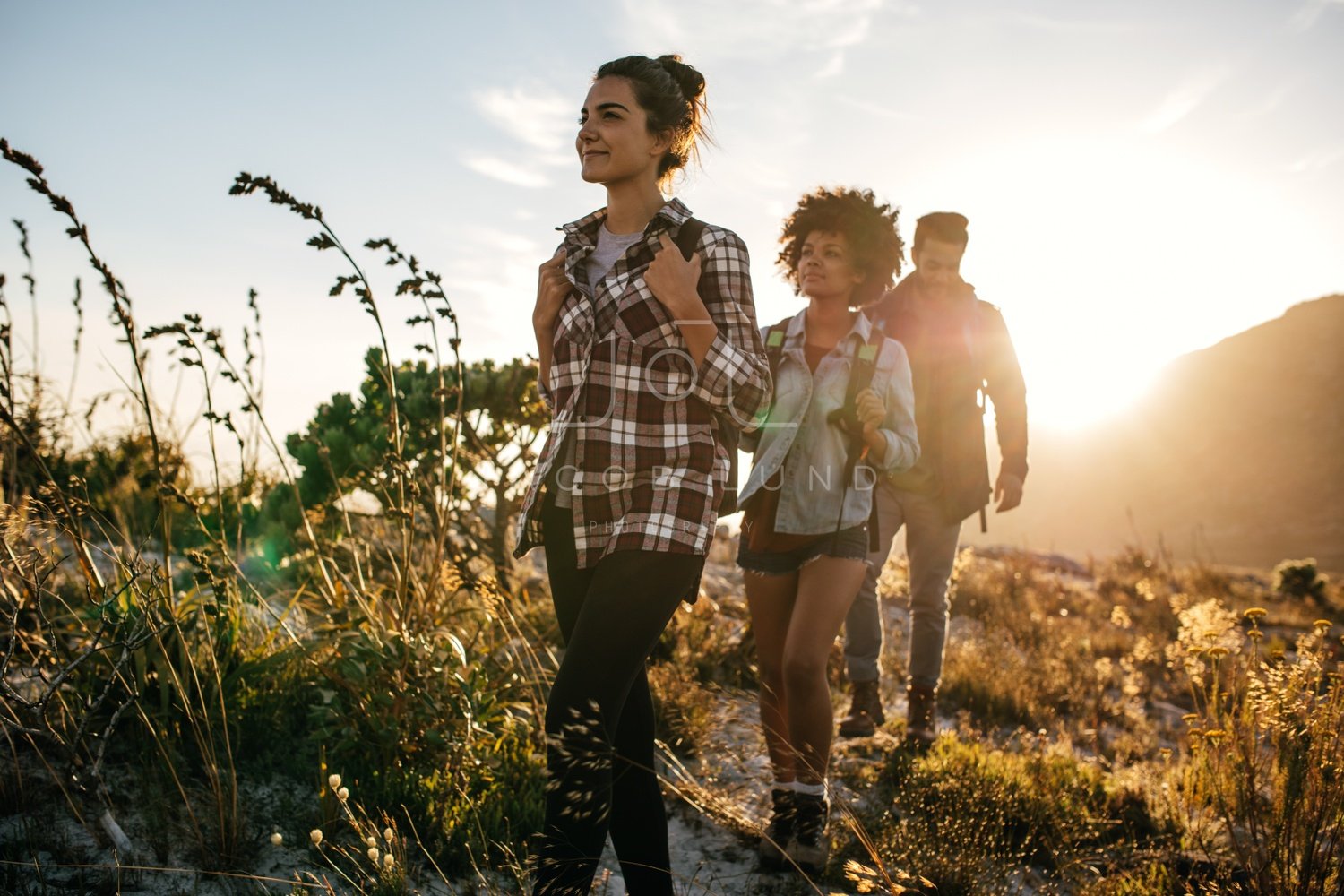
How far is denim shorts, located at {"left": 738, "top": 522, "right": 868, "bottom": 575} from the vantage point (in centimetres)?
296

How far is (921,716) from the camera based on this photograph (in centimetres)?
416

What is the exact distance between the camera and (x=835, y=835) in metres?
3.02

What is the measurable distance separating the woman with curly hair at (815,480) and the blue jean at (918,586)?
1.20 metres

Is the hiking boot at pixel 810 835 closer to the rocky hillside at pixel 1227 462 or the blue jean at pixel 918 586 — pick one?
the blue jean at pixel 918 586

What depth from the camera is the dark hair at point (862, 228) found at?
3.48 m

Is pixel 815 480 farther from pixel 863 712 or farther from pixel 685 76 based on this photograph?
pixel 863 712

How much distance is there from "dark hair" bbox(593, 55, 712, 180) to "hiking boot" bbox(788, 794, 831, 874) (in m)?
2.10

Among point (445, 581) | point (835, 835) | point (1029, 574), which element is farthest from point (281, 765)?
point (1029, 574)

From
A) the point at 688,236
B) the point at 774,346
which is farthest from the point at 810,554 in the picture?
the point at 688,236

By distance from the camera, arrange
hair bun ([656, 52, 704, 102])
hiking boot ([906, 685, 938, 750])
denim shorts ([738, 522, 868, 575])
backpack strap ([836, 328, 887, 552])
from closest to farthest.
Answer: hair bun ([656, 52, 704, 102])
denim shorts ([738, 522, 868, 575])
backpack strap ([836, 328, 887, 552])
hiking boot ([906, 685, 938, 750])

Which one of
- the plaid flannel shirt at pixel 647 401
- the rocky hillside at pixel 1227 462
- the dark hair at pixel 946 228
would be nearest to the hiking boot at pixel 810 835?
the plaid flannel shirt at pixel 647 401

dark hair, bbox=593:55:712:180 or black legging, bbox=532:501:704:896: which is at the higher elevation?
dark hair, bbox=593:55:712:180

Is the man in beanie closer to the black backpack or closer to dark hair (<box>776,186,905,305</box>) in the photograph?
dark hair (<box>776,186,905,305</box>)

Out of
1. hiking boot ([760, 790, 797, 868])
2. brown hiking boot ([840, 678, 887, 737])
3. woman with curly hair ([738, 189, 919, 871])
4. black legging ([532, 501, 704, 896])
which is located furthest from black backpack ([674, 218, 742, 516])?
brown hiking boot ([840, 678, 887, 737])
